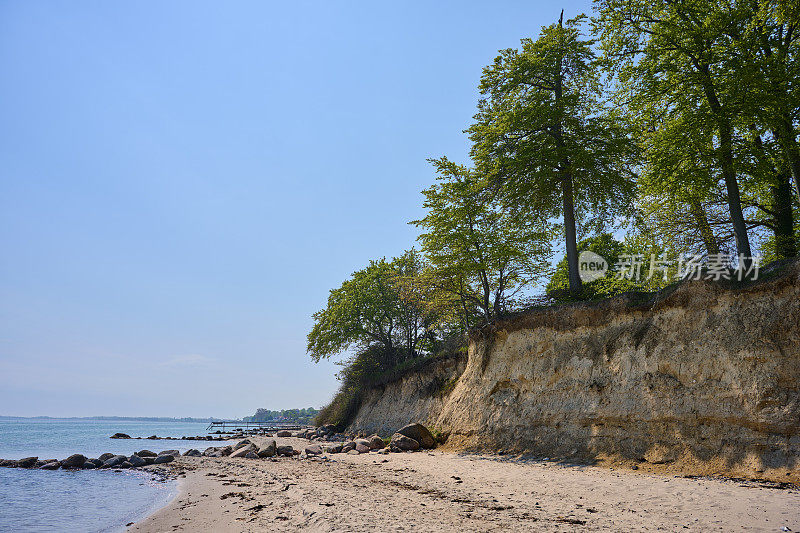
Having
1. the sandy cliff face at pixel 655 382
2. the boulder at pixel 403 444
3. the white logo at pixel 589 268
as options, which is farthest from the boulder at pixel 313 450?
the white logo at pixel 589 268

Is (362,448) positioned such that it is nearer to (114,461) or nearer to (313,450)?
(313,450)

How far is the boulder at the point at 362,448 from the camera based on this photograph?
22062 mm

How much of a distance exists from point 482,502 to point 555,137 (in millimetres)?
15083

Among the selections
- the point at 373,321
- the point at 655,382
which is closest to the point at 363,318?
the point at 373,321

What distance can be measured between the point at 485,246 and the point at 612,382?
9.03 m

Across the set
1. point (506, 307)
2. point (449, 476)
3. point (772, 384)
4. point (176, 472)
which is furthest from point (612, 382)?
point (176, 472)

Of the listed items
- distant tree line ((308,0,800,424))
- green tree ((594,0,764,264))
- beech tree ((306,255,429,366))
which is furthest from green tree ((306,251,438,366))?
green tree ((594,0,764,264))

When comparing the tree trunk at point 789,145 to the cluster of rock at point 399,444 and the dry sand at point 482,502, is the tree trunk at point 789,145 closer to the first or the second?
the dry sand at point 482,502

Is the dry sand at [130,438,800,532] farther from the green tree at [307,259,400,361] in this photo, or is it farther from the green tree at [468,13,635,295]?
the green tree at [307,259,400,361]

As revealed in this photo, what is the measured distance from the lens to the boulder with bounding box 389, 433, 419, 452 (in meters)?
20.4

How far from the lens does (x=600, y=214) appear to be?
67.7ft

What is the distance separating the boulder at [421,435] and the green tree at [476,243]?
5.88 meters

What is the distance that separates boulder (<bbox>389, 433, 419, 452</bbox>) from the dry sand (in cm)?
618

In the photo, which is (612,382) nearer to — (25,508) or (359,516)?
(359,516)
